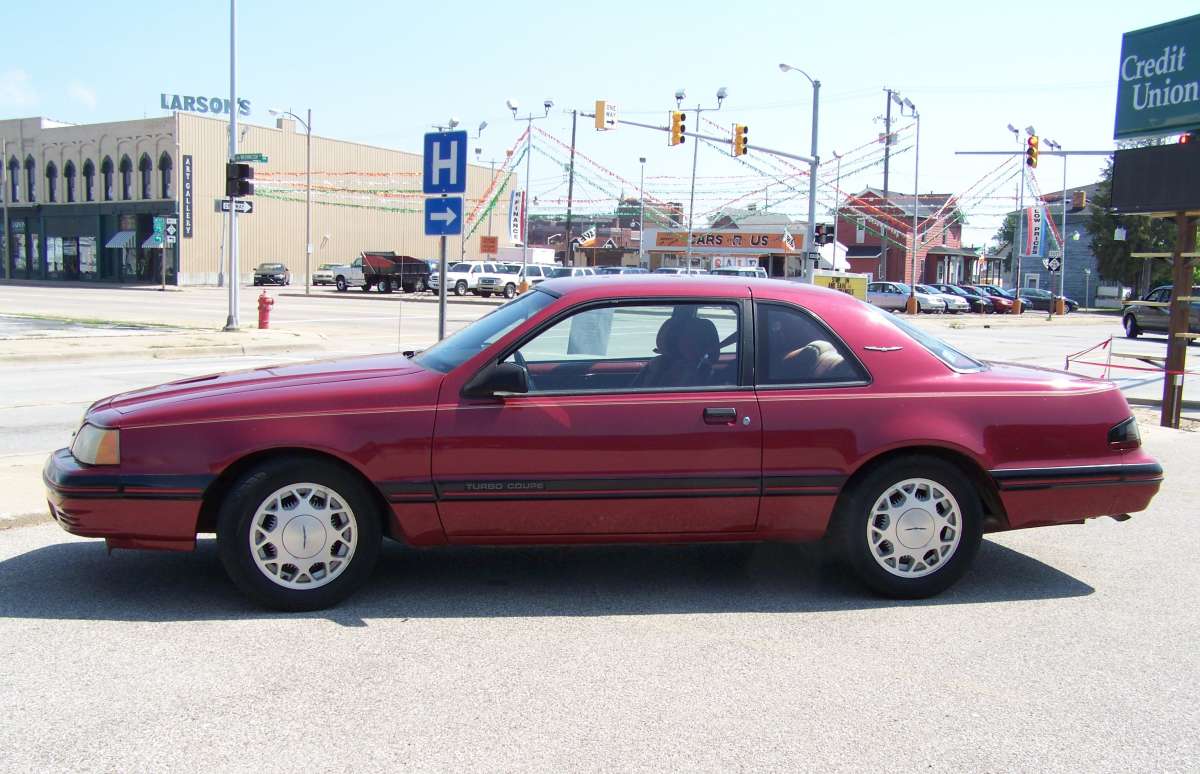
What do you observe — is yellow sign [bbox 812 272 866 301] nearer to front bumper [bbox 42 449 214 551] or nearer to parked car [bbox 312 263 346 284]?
front bumper [bbox 42 449 214 551]

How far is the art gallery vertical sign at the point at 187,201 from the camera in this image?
59750 mm

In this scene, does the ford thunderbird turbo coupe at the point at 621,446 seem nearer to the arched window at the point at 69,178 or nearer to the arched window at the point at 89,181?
the arched window at the point at 89,181

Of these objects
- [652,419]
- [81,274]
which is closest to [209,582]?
[652,419]

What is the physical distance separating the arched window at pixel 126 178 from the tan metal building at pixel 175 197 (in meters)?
0.07

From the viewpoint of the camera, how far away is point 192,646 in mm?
4336

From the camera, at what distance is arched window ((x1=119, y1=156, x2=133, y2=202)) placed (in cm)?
6334

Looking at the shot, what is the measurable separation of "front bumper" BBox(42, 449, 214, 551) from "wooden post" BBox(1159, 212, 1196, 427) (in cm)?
1031

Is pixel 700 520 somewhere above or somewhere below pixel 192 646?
above

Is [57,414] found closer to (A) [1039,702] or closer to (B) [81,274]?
(A) [1039,702]

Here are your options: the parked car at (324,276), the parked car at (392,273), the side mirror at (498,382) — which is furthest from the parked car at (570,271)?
the side mirror at (498,382)

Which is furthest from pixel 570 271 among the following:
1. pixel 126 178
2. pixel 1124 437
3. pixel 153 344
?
pixel 1124 437

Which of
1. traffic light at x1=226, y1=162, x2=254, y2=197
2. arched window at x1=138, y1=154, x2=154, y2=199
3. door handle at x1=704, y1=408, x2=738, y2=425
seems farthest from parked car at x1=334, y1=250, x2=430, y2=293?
door handle at x1=704, y1=408, x2=738, y2=425

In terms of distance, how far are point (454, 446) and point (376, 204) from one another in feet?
239

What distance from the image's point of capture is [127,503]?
464 cm
